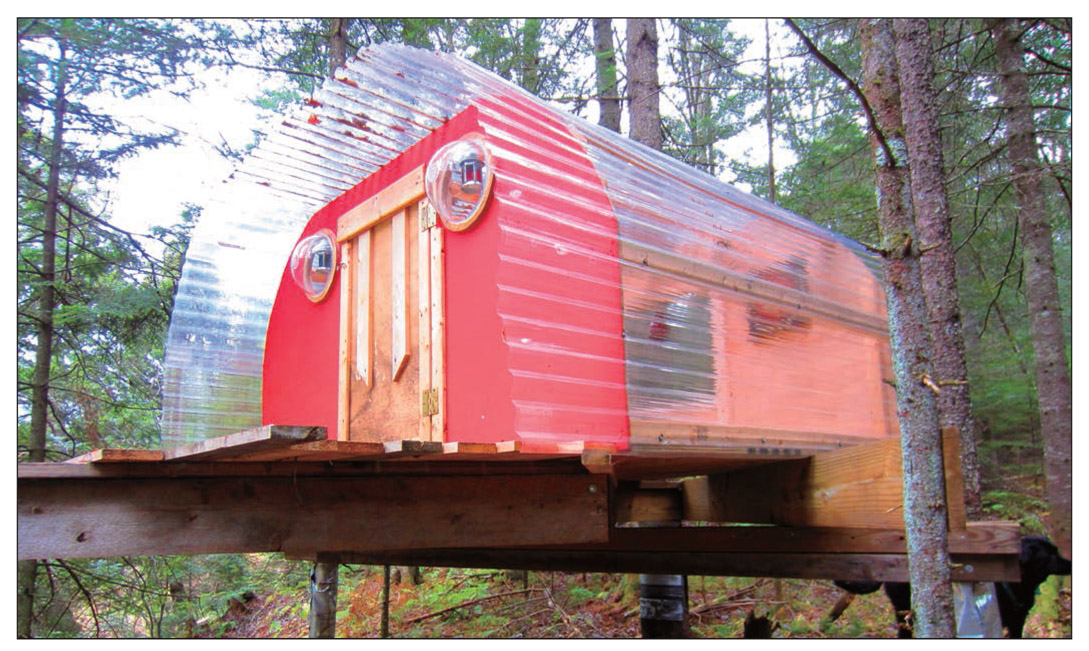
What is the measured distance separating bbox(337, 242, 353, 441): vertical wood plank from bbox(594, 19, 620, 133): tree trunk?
5658mm

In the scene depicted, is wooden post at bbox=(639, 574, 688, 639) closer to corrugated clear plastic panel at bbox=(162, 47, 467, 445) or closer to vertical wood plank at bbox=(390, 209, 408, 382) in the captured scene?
vertical wood plank at bbox=(390, 209, 408, 382)

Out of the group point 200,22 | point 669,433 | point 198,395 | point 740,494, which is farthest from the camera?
point 200,22

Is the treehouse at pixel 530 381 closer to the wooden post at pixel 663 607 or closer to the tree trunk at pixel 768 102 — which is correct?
the wooden post at pixel 663 607

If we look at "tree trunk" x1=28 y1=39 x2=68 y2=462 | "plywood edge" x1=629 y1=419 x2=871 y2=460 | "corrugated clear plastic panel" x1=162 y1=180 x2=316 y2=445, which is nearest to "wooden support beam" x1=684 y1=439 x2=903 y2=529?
"plywood edge" x1=629 y1=419 x2=871 y2=460

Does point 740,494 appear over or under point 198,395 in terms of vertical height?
under

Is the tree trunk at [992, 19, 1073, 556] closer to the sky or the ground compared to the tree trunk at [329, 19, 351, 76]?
closer to the ground

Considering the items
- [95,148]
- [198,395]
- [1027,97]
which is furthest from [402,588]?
[1027,97]

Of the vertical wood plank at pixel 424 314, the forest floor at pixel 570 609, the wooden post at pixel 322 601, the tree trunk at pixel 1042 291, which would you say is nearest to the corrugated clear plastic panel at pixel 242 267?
the vertical wood plank at pixel 424 314

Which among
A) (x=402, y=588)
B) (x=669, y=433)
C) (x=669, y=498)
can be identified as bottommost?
(x=402, y=588)

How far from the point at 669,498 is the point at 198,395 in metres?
3.78

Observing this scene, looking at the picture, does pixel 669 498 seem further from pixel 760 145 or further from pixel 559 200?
pixel 760 145

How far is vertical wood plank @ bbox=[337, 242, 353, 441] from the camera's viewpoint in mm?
5148

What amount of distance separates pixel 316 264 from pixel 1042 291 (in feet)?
23.4

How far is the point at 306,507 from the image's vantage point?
121 inches
